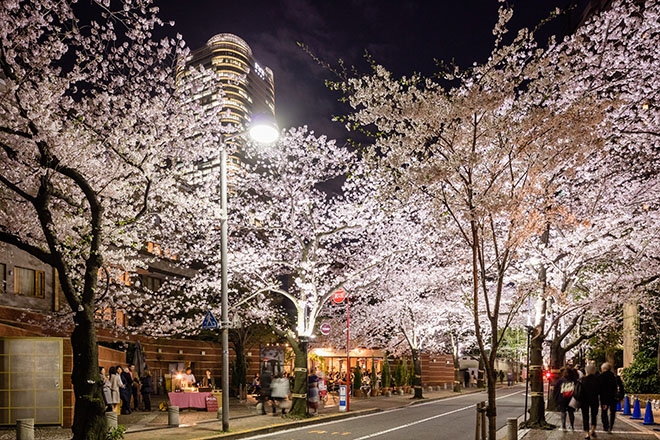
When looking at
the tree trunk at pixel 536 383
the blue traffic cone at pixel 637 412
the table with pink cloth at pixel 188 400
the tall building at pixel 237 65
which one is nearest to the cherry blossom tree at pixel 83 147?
the table with pink cloth at pixel 188 400

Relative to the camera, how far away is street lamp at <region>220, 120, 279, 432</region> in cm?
1423

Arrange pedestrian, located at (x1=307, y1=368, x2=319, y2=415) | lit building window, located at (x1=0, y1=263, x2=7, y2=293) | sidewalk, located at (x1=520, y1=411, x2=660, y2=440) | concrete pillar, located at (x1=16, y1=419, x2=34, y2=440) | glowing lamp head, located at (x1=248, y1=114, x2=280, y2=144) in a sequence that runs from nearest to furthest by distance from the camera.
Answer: concrete pillar, located at (x1=16, y1=419, x2=34, y2=440), sidewalk, located at (x1=520, y1=411, x2=660, y2=440), glowing lamp head, located at (x1=248, y1=114, x2=280, y2=144), pedestrian, located at (x1=307, y1=368, x2=319, y2=415), lit building window, located at (x1=0, y1=263, x2=7, y2=293)

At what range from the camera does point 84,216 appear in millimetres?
15172

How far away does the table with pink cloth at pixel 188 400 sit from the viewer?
19473 millimetres

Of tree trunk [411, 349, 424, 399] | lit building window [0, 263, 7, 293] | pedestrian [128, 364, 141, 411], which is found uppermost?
lit building window [0, 263, 7, 293]

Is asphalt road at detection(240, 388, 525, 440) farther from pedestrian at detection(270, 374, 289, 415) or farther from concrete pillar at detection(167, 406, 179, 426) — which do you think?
concrete pillar at detection(167, 406, 179, 426)

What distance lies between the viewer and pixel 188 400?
19.9m

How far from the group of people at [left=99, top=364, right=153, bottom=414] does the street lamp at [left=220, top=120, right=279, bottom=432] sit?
2.98 metres

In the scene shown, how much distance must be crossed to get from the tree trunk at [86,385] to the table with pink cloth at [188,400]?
8.28 metres

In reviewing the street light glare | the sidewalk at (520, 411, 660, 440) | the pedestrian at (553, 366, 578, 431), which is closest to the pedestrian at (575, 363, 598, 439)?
the sidewalk at (520, 411, 660, 440)

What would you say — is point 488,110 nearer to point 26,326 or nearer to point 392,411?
point 392,411

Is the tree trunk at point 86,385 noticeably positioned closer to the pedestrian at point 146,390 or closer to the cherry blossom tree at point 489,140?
the cherry blossom tree at point 489,140

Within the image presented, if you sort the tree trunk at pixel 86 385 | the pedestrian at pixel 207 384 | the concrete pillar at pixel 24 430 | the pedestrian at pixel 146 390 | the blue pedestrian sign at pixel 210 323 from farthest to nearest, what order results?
1. the pedestrian at pixel 207 384
2. the pedestrian at pixel 146 390
3. the blue pedestrian sign at pixel 210 323
4. the concrete pillar at pixel 24 430
5. the tree trunk at pixel 86 385

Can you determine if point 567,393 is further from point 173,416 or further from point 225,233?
point 173,416
